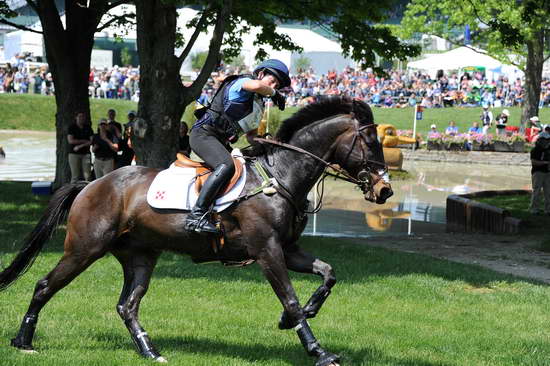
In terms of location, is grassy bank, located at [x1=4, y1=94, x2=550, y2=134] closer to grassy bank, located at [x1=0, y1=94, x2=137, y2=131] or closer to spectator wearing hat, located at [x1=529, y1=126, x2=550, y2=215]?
grassy bank, located at [x1=0, y1=94, x2=137, y2=131]

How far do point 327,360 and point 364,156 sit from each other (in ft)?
5.80

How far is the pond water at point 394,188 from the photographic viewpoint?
66.3 ft

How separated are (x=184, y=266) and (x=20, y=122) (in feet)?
115

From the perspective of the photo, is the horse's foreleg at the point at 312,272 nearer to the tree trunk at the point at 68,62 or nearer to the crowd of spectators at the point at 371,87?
the tree trunk at the point at 68,62

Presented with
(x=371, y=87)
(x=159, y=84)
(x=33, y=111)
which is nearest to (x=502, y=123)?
(x=371, y=87)

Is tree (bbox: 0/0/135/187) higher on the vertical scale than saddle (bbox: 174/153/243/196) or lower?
higher

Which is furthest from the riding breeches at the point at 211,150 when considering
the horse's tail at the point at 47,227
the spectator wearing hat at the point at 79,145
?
the spectator wearing hat at the point at 79,145

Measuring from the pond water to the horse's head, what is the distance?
1104 cm

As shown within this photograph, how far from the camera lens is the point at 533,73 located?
40.2 m

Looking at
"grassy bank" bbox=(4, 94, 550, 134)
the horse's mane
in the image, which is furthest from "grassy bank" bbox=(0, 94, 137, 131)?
the horse's mane

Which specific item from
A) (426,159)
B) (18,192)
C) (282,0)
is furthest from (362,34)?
(426,159)

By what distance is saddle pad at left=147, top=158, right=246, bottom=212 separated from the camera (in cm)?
755

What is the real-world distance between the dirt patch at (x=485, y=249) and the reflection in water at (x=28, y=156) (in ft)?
44.9

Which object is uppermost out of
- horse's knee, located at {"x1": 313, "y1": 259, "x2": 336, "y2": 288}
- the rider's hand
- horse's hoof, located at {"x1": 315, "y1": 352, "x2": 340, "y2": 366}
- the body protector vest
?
the rider's hand
